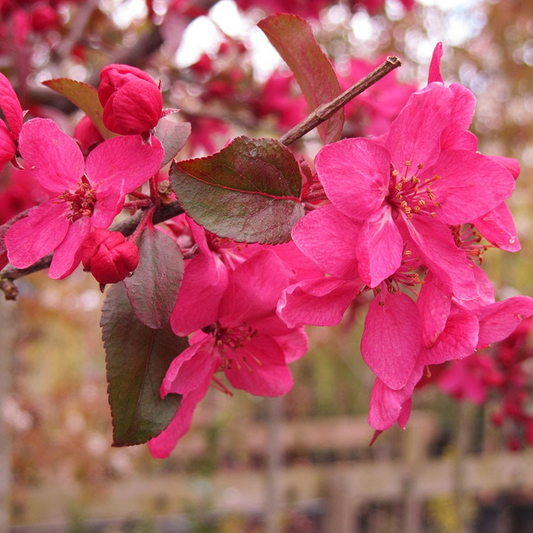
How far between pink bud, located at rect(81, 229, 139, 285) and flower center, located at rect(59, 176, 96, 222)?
0.22 feet

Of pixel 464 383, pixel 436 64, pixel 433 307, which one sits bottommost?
pixel 464 383

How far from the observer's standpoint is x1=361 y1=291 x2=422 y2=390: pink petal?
1.96ft

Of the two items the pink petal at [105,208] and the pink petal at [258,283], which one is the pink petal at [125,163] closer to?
the pink petal at [105,208]

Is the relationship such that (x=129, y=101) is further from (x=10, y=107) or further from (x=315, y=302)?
(x=315, y=302)

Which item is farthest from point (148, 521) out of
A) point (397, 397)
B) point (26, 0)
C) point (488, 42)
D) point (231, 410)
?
point (488, 42)

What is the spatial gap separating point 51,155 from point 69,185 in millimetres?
40

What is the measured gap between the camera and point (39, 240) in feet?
1.90

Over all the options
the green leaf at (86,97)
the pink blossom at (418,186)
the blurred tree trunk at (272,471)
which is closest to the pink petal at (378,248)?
the pink blossom at (418,186)

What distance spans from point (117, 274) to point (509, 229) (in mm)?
458

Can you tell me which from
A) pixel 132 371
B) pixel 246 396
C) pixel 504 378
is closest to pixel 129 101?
pixel 132 371

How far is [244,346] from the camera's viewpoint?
0.69m

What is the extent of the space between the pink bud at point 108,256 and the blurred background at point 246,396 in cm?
91

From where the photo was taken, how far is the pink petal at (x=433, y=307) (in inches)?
22.9

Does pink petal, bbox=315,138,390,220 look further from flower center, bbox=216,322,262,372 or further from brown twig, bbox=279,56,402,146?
flower center, bbox=216,322,262,372
